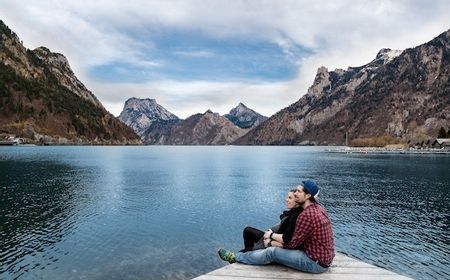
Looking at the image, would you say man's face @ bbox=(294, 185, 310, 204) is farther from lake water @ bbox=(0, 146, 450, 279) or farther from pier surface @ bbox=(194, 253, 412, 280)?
lake water @ bbox=(0, 146, 450, 279)

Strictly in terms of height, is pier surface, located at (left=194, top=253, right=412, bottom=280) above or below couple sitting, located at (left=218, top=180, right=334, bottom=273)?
below

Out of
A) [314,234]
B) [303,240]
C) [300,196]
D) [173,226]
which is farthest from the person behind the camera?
[173,226]

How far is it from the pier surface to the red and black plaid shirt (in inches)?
23.0

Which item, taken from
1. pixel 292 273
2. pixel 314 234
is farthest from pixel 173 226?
pixel 314 234

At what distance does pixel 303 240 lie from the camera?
13977 millimetres

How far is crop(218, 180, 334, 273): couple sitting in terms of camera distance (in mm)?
13758

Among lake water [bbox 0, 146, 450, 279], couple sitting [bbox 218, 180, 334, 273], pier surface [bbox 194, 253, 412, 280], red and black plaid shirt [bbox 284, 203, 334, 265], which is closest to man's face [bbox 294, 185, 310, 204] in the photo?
couple sitting [bbox 218, 180, 334, 273]

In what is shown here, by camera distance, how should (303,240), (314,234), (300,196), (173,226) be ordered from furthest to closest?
1. (173,226)
2. (300,196)
3. (303,240)
4. (314,234)

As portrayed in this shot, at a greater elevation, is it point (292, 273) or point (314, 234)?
point (314, 234)

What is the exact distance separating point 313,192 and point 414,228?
102 feet

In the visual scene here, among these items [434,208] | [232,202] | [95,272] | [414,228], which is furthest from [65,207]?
[434,208]

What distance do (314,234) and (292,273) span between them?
1606mm

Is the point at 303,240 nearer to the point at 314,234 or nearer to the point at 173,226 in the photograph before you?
the point at 314,234

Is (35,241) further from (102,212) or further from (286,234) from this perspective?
(286,234)
